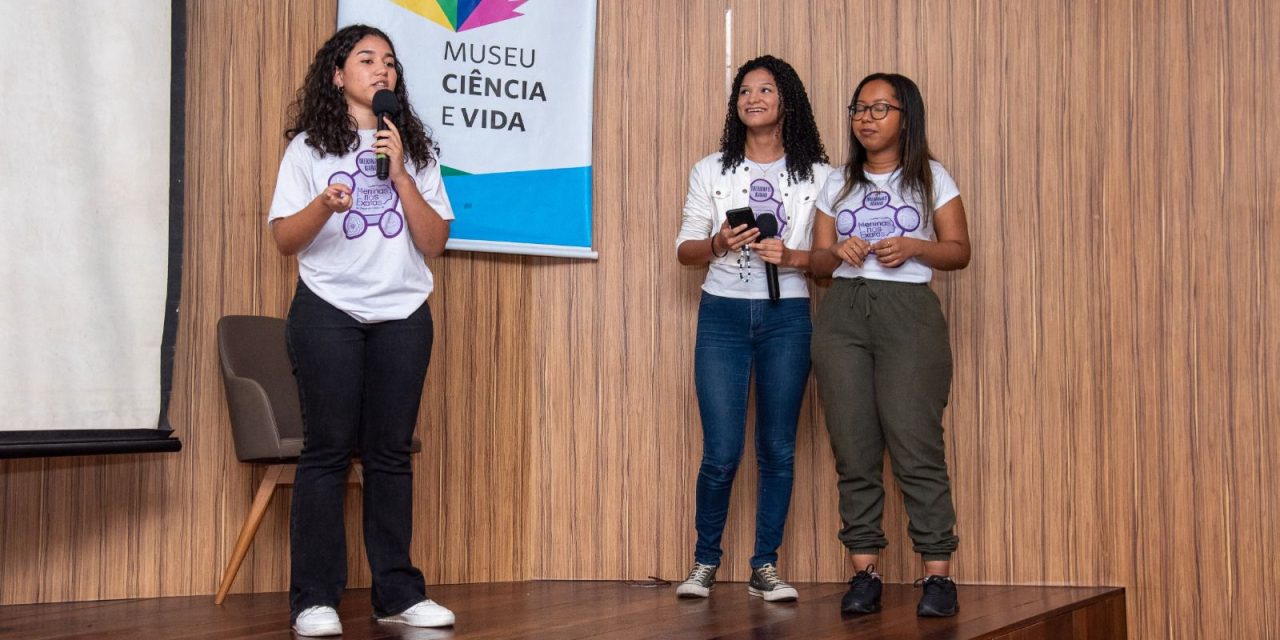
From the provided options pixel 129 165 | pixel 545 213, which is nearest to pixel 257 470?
pixel 129 165

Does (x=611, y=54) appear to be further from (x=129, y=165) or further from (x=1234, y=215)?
(x=1234, y=215)

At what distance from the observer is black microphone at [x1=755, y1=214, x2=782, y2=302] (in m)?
2.83

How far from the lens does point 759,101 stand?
3014 millimetres

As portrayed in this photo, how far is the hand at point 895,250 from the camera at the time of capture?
267cm

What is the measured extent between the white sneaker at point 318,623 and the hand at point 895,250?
1471 millimetres

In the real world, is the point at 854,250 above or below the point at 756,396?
above

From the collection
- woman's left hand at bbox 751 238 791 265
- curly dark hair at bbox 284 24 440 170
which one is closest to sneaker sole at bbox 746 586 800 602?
woman's left hand at bbox 751 238 791 265

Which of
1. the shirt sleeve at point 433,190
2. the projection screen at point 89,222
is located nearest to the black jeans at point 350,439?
the shirt sleeve at point 433,190

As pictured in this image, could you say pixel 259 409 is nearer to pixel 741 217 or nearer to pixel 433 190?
pixel 433 190

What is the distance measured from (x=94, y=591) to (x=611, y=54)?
2147mm

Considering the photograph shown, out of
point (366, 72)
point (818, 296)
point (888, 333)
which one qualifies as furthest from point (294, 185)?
point (818, 296)

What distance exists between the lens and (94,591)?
2.86 m

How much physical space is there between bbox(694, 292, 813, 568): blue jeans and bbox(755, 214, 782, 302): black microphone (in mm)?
107

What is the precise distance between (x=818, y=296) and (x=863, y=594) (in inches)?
40.4
